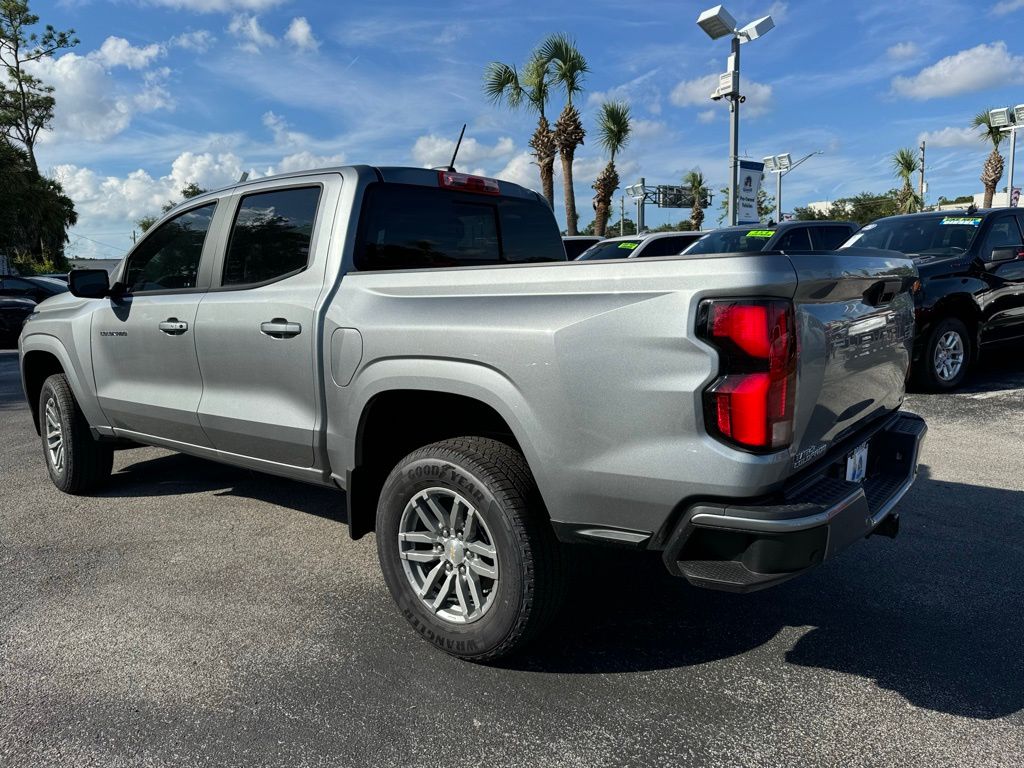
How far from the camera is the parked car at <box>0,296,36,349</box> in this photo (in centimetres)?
1562

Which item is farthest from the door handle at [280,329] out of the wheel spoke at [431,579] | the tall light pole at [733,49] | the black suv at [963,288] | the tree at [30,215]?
the tree at [30,215]

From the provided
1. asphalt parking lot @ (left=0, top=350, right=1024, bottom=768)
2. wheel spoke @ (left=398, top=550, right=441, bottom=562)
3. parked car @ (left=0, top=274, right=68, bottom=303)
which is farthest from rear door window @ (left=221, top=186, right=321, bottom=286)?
parked car @ (left=0, top=274, right=68, bottom=303)

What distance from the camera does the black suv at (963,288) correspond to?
7.55 meters

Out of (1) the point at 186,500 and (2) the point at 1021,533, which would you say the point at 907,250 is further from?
(1) the point at 186,500

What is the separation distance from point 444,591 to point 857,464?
157 cm

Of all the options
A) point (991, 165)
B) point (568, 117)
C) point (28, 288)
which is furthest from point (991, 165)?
point (28, 288)

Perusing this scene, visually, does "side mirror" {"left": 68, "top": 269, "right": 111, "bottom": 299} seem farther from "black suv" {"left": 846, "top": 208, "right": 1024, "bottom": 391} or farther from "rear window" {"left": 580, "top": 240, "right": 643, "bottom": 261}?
"rear window" {"left": 580, "top": 240, "right": 643, "bottom": 261}

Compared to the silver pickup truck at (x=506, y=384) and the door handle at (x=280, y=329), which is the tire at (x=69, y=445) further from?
the door handle at (x=280, y=329)

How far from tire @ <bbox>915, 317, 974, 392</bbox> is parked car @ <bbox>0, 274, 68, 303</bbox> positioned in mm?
15699

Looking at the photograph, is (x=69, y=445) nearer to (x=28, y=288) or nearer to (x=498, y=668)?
(x=498, y=668)

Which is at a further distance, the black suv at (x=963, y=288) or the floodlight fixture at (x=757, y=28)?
the floodlight fixture at (x=757, y=28)

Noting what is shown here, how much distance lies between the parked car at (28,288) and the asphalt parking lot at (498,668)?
14.1m

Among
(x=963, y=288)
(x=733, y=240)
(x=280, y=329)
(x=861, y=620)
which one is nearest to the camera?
(x=861, y=620)

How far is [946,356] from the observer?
7797mm
